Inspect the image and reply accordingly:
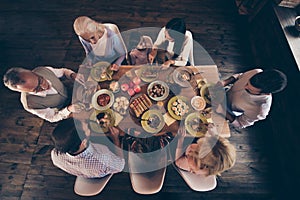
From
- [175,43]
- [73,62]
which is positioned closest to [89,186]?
[175,43]

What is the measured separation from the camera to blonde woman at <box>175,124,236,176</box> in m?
2.37

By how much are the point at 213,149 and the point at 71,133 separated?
4.79ft

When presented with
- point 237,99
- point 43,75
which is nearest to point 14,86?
point 43,75

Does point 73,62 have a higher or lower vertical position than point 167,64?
lower

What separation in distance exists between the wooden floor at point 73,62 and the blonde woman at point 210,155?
113cm

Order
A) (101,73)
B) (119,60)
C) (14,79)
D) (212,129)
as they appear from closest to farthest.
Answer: (14,79)
(212,129)
(101,73)
(119,60)

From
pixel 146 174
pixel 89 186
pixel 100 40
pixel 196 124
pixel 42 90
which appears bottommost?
pixel 89 186

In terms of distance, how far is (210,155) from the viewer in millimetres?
2377

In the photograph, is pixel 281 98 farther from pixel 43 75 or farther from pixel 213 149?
pixel 43 75

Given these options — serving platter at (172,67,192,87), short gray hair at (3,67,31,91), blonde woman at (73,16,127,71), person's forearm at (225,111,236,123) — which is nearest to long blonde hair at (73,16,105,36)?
blonde woman at (73,16,127,71)

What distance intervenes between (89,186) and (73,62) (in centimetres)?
236

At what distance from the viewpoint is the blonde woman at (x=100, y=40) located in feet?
9.21

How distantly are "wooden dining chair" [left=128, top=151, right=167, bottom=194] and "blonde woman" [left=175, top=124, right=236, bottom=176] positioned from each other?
0.33 meters

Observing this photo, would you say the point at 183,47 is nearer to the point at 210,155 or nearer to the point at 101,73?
the point at 101,73
